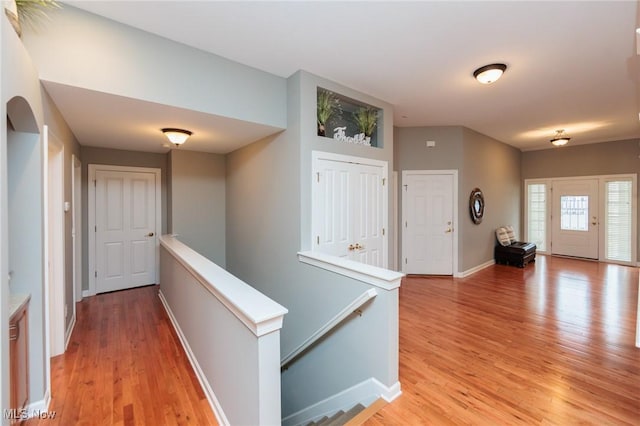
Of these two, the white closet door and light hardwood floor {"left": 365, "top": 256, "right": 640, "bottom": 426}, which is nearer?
light hardwood floor {"left": 365, "top": 256, "right": 640, "bottom": 426}

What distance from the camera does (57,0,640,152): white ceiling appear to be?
84.7 inches

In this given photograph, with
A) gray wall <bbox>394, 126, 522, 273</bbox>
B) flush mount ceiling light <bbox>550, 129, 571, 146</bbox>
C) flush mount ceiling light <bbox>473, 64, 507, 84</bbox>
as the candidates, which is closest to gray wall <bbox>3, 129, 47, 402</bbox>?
flush mount ceiling light <bbox>473, 64, 507, 84</bbox>

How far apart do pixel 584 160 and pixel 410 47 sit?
6.83 metres

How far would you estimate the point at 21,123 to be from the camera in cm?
181

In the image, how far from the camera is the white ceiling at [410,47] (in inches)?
84.7

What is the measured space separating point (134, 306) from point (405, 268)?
4495 mm

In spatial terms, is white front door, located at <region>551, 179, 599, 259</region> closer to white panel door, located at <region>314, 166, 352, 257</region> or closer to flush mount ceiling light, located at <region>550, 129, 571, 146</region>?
flush mount ceiling light, located at <region>550, 129, 571, 146</region>

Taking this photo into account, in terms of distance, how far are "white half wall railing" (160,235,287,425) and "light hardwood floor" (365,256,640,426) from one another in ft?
2.82

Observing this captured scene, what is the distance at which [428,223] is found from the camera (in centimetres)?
545

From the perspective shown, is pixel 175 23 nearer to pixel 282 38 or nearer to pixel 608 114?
pixel 282 38

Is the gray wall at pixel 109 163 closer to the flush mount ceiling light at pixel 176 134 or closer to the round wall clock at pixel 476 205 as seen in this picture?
the flush mount ceiling light at pixel 176 134

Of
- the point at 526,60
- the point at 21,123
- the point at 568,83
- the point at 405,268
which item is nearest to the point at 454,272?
the point at 405,268

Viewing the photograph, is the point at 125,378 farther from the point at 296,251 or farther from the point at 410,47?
the point at 410,47

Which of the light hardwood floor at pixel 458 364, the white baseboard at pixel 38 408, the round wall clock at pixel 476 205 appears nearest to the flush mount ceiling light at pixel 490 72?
the light hardwood floor at pixel 458 364
